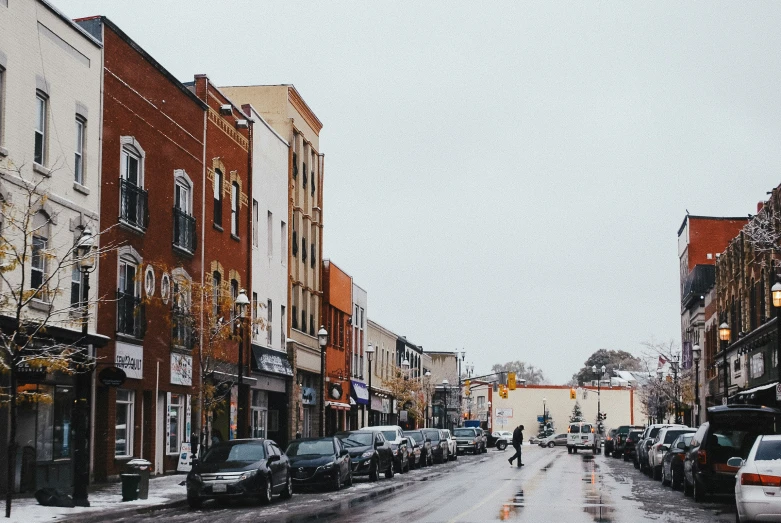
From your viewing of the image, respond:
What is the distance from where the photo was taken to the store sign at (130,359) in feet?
103

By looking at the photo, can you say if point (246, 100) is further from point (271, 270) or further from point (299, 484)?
point (299, 484)

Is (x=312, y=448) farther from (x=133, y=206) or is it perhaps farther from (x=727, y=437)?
(x=727, y=437)

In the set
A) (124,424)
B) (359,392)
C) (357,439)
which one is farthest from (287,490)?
(359,392)

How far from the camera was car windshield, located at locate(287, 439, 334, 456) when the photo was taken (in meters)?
30.5

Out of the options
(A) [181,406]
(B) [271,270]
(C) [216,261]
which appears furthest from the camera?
(B) [271,270]

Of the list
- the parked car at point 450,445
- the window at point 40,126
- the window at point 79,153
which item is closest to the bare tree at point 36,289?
the window at point 40,126

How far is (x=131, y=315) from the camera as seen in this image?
32406 mm

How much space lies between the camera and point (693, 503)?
81.7 feet

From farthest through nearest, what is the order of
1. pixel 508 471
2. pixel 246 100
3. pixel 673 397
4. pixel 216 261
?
pixel 673 397 → pixel 246 100 → pixel 508 471 → pixel 216 261

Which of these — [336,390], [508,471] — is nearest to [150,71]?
[508,471]

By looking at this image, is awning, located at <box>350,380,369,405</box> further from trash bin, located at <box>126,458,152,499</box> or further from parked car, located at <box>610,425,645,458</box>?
trash bin, located at <box>126,458,152,499</box>

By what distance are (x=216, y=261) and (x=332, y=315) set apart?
20.7m

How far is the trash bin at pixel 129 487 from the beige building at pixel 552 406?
123 metres

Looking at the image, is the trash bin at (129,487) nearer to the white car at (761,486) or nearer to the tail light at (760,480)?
the white car at (761,486)
